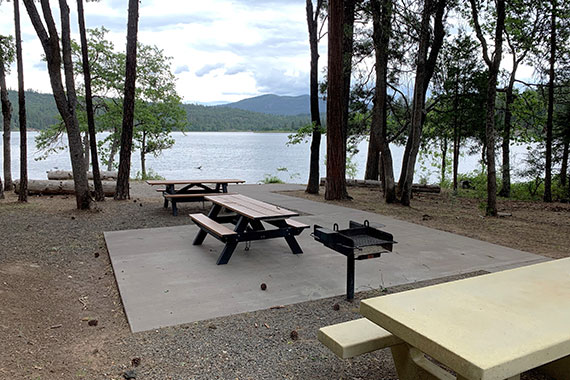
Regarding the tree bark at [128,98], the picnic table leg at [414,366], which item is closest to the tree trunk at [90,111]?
the tree bark at [128,98]

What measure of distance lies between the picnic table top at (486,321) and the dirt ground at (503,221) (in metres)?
3.54

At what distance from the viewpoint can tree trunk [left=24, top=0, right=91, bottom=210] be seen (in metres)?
7.04

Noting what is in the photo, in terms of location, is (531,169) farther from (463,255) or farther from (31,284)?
(31,284)

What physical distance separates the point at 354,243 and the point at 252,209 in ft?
6.00

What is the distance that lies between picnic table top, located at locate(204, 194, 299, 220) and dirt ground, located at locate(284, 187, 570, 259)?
10.3 feet

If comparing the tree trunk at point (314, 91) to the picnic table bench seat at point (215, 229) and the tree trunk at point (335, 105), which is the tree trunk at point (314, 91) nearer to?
the tree trunk at point (335, 105)

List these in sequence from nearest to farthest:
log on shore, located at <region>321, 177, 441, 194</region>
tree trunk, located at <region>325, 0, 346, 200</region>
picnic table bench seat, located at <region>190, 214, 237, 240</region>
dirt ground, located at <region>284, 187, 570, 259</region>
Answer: picnic table bench seat, located at <region>190, 214, 237, 240</region>
dirt ground, located at <region>284, 187, 570, 259</region>
tree trunk, located at <region>325, 0, 346, 200</region>
log on shore, located at <region>321, 177, 441, 194</region>

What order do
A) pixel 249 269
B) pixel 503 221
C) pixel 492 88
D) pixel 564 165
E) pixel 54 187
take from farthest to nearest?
pixel 564 165, pixel 54 187, pixel 492 88, pixel 503 221, pixel 249 269

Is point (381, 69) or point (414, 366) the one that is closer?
point (414, 366)

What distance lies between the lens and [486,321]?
1719mm

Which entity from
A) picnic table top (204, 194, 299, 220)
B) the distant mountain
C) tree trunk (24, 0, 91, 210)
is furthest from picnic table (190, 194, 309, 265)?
the distant mountain

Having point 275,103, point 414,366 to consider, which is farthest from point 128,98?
point 275,103

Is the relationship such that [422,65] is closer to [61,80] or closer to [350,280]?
[350,280]

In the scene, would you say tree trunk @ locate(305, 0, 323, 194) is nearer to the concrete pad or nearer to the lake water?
the concrete pad
